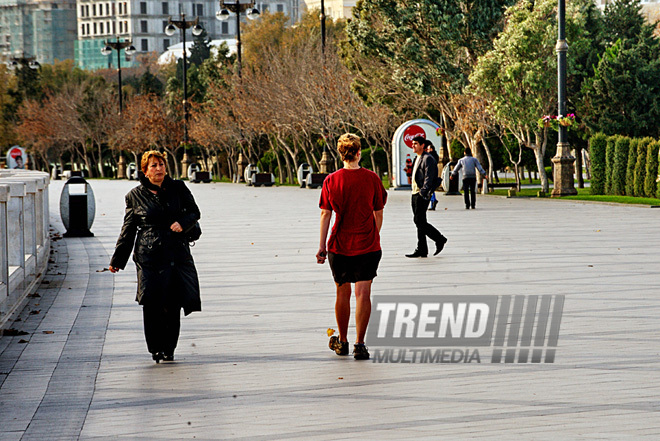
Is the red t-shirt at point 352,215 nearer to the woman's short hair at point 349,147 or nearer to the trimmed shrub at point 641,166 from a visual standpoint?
the woman's short hair at point 349,147

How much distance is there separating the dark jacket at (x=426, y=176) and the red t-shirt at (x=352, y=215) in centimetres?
706

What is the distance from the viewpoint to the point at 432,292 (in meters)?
11.2

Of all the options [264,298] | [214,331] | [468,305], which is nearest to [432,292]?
[468,305]

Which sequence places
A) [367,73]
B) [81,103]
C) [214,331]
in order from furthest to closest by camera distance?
[81,103] → [367,73] → [214,331]

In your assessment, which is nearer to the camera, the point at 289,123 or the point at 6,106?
the point at 289,123

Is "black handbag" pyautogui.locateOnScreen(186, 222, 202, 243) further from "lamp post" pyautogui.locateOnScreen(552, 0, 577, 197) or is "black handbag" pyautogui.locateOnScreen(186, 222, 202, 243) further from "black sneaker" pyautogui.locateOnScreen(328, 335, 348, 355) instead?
"lamp post" pyautogui.locateOnScreen(552, 0, 577, 197)

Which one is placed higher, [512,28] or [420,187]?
[512,28]

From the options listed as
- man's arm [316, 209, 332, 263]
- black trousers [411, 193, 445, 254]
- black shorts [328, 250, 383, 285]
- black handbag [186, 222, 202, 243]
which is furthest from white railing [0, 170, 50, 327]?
black trousers [411, 193, 445, 254]

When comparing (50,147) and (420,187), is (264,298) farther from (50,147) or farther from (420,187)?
(50,147)

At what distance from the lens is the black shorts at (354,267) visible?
798 cm

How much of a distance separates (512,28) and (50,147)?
223ft

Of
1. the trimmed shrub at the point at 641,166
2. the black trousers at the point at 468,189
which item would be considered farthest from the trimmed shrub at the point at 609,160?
the black trousers at the point at 468,189

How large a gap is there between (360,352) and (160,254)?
5.28 ft

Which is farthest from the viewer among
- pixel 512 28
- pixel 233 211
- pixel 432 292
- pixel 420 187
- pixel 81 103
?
pixel 81 103
